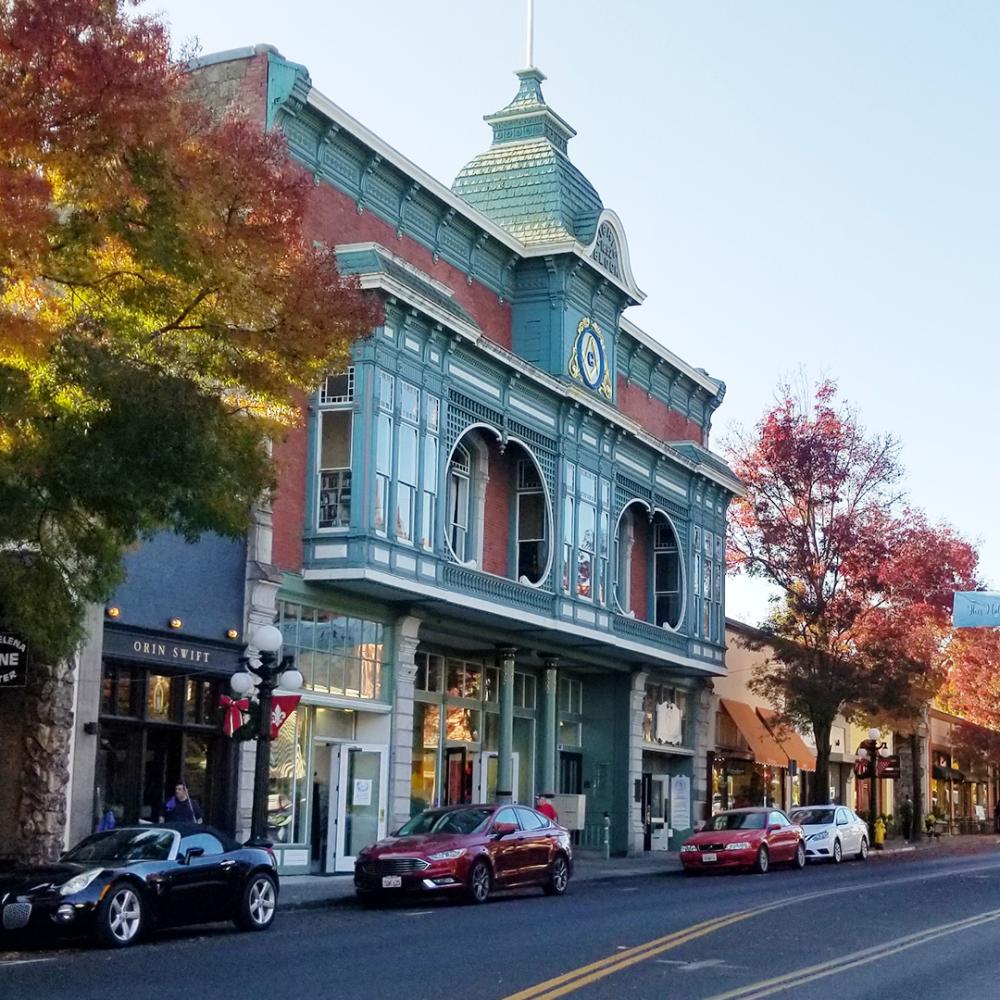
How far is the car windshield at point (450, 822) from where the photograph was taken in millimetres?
22922

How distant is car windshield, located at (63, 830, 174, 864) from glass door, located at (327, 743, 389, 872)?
10532 mm

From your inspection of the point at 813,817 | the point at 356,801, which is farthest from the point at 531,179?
the point at 813,817

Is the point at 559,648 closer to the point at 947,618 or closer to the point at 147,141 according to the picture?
the point at 947,618

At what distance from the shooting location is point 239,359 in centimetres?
1608

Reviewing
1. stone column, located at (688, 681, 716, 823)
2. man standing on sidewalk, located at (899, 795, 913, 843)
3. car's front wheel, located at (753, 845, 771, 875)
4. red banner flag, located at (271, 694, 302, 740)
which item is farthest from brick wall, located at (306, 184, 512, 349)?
man standing on sidewalk, located at (899, 795, 913, 843)

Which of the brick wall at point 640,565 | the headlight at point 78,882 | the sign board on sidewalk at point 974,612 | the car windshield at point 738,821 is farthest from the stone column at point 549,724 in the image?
the headlight at point 78,882

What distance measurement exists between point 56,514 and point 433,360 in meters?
13.8

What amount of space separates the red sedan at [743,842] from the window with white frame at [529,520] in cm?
631

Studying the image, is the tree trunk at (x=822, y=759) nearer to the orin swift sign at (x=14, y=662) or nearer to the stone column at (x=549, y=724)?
the stone column at (x=549, y=724)

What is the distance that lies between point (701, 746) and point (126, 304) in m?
30.9

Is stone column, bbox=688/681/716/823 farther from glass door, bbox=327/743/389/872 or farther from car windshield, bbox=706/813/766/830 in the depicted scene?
glass door, bbox=327/743/389/872

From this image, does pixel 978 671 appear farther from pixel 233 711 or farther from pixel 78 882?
pixel 78 882

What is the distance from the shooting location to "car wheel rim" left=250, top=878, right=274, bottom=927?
17906mm

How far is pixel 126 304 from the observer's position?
1566 centimetres
